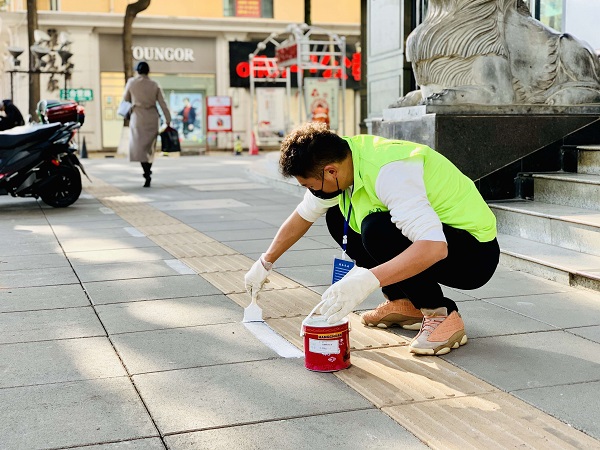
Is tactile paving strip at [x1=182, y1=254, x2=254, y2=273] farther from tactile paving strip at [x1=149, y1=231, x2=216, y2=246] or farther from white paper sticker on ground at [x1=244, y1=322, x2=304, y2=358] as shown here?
white paper sticker on ground at [x1=244, y1=322, x2=304, y2=358]

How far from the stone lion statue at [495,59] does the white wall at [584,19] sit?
1.66 m

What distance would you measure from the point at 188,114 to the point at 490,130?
82.8 ft

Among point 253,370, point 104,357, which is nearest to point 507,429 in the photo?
point 253,370

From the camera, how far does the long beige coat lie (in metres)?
12.0

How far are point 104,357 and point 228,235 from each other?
3783mm

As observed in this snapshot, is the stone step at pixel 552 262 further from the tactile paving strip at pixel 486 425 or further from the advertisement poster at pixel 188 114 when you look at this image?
the advertisement poster at pixel 188 114

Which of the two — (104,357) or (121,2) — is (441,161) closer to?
(104,357)

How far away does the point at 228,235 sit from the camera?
24.3ft

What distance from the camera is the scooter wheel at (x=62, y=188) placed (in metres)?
9.58

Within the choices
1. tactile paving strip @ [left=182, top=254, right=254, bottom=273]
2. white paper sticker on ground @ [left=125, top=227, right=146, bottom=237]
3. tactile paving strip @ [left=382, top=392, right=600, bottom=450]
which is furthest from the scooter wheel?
tactile paving strip @ [left=382, top=392, right=600, bottom=450]

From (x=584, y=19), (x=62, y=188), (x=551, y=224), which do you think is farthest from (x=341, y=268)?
(x=584, y=19)

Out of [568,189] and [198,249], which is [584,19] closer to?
[568,189]

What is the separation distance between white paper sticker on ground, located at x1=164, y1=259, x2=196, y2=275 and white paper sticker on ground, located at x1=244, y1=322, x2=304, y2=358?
1507 mm

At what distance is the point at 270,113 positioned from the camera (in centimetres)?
2530
